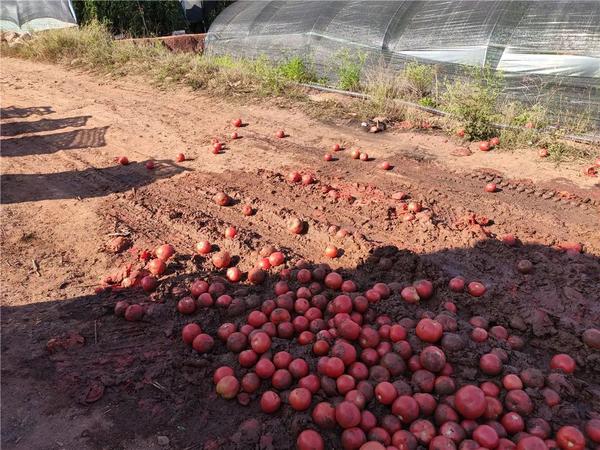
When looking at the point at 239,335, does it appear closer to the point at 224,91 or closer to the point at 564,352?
the point at 564,352

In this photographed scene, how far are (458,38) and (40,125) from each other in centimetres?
818

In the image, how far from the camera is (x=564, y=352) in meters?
3.65

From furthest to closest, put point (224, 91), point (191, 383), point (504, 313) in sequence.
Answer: point (224, 91), point (504, 313), point (191, 383)

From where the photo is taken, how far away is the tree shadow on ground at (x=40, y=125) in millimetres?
8480

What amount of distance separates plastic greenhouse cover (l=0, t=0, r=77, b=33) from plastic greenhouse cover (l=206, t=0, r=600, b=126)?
770cm

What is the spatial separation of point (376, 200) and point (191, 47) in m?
11.8

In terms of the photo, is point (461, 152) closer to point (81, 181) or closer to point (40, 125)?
point (81, 181)

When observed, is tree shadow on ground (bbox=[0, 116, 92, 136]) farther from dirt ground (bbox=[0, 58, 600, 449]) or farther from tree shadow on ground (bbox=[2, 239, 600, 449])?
tree shadow on ground (bbox=[2, 239, 600, 449])

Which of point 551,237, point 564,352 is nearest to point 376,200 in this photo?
point 551,237

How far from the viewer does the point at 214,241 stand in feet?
16.7

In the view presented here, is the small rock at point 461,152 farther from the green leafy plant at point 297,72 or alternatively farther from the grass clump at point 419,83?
the green leafy plant at point 297,72

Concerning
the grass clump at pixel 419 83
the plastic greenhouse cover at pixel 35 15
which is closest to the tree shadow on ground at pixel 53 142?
the grass clump at pixel 419 83

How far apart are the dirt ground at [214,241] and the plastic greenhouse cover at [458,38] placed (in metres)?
2.30

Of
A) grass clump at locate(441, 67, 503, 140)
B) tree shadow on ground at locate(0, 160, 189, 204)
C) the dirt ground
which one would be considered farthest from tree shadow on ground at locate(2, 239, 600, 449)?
grass clump at locate(441, 67, 503, 140)
